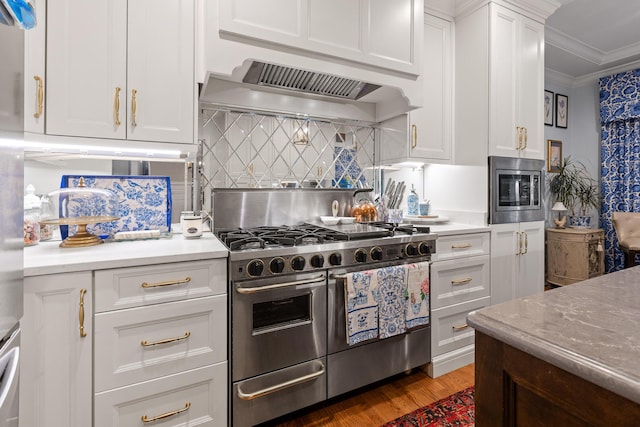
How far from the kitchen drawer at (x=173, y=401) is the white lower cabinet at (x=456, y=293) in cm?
139

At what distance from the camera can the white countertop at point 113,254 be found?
1.18 m

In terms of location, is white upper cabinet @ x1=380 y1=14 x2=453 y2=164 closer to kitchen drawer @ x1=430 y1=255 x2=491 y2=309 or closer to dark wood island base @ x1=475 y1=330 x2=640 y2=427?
kitchen drawer @ x1=430 y1=255 x2=491 y2=309

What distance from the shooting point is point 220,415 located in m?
1.47

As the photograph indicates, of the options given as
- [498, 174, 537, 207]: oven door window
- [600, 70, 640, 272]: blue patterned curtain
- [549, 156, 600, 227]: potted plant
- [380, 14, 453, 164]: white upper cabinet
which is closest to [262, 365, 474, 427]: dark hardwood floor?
[498, 174, 537, 207]: oven door window

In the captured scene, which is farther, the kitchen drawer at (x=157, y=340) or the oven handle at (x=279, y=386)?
the oven handle at (x=279, y=386)

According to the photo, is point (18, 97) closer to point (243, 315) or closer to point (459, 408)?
point (243, 315)

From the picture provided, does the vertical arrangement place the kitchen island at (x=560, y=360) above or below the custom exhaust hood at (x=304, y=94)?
below

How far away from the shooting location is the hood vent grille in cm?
197

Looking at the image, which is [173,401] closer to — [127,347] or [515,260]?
[127,347]

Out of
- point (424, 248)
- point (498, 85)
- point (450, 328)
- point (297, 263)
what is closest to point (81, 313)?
point (297, 263)

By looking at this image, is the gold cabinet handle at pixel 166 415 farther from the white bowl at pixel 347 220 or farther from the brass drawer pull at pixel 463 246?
the brass drawer pull at pixel 463 246

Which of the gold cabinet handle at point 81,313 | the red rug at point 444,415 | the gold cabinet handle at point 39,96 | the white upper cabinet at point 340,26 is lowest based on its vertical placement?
the red rug at point 444,415

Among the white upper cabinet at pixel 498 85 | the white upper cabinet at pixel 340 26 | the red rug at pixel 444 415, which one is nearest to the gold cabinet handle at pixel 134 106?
the white upper cabinet at pixel 340 26

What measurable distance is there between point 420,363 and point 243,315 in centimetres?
126
